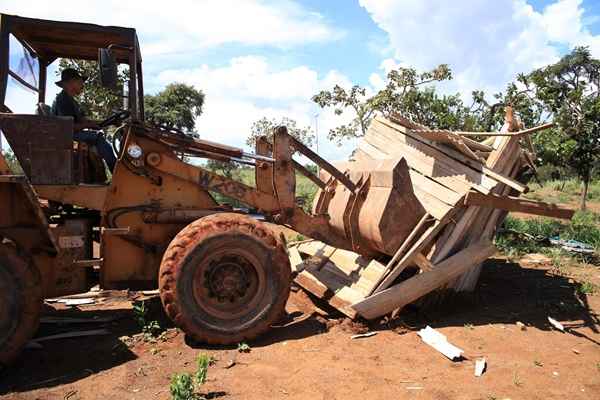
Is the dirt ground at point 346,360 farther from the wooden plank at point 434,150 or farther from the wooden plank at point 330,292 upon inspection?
the wooden plank at point 434,150

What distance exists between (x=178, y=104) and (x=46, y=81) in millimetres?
16454

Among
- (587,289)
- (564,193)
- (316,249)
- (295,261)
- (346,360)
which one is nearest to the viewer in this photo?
(346,360)

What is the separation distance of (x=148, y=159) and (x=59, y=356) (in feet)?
6.52

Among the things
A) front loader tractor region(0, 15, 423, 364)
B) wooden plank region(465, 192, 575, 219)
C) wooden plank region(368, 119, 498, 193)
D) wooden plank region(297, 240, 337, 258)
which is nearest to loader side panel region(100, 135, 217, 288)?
front loader tractor region(0, 15, 423, 364)

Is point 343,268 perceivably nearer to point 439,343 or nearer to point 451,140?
point 439,343

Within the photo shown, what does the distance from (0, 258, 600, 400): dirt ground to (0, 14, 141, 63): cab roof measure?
2930mm

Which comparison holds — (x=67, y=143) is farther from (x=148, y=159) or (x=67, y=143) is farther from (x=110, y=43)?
(x=110, y=43)

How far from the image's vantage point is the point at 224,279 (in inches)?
192

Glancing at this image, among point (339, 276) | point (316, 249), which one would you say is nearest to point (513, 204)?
point (339, 276)

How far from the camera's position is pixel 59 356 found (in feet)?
15.3

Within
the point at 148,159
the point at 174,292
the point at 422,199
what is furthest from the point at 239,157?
the point at 422,199

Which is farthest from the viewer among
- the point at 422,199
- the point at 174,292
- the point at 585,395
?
the point at 422,199

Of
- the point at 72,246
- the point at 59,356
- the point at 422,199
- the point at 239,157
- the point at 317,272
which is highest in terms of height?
the point at 239,157

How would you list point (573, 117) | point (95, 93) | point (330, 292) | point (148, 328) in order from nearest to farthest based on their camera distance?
point (148, 328) → point (330, 292) → point (95, 93) → point (573, 117)
